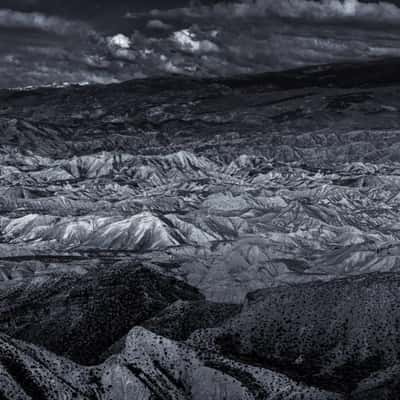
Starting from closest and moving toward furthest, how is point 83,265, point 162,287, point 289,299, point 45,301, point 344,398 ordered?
1. point 344,398
2. point 289,299
3. point 45,301
4. point 162,287
5. point 83,265

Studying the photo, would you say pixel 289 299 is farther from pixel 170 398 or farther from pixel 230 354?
pixel 170 398

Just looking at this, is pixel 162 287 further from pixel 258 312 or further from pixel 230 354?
pixel 230 354

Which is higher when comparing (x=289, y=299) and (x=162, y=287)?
(x=289, y=299)

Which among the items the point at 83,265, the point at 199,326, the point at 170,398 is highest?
the point at 170,398

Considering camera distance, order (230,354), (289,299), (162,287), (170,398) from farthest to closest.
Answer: (162,287), (289,299), (230,354), (170,398)

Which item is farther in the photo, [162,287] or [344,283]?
[162,287]

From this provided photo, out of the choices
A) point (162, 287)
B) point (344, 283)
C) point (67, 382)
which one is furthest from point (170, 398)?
point (162, 287)

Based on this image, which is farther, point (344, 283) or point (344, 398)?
point (344, 283)

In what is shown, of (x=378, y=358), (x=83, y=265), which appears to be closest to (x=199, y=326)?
(x=378, y=358)

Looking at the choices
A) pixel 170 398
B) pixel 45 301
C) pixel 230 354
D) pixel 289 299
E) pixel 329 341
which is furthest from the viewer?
pixel 45 301
